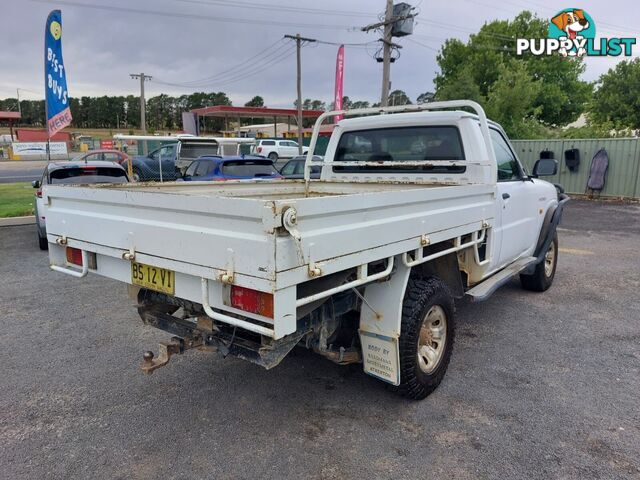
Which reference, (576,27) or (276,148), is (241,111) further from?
(576,27)

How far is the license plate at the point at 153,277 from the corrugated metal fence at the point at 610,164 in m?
17.2

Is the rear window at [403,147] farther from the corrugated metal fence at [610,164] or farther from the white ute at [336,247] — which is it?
the corrugated metal fence at [610,164]

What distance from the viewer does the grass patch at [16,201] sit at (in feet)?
35.7

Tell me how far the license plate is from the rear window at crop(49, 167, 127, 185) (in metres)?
5.87

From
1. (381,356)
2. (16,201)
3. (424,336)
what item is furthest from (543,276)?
(16,201)

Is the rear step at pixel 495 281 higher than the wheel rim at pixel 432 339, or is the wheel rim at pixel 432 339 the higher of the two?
the rear step at pixel 495 281

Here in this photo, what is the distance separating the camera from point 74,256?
3.26m

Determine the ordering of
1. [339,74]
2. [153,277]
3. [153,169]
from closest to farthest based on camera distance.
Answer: [153,277] < [153,169] < [339,74]

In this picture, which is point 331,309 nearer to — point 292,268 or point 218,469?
point 292,268

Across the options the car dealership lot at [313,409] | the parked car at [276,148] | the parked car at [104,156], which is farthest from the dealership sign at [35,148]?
the car dealership lot at [313,409]

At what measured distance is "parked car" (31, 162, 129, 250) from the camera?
25.6 ft

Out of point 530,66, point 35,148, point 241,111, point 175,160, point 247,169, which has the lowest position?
point 247,169

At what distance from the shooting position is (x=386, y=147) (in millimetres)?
4723

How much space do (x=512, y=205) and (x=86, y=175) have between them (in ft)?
22.8
